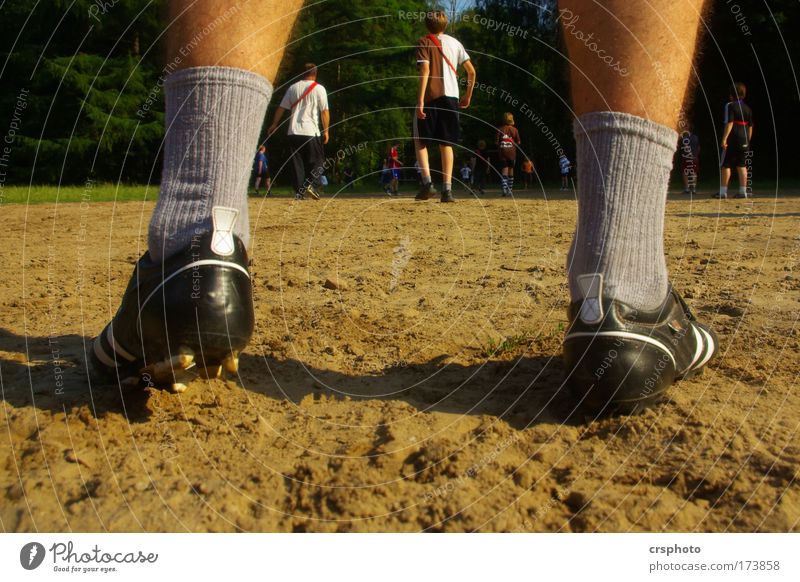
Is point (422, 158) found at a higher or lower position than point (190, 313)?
higher

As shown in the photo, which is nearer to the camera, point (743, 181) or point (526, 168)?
point (526, 168)

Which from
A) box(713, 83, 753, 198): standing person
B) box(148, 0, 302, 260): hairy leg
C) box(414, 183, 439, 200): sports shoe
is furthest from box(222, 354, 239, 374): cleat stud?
box(713, 83, 753, 198): standing person

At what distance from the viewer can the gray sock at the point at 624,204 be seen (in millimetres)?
1573

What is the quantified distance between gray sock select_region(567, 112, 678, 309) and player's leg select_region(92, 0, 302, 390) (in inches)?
30.1

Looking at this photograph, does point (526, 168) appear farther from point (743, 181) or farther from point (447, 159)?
point (743, 181)

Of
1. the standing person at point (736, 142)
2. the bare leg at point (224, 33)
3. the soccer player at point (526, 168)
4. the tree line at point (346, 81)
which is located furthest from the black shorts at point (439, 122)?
the bare leg at point (224, 33)

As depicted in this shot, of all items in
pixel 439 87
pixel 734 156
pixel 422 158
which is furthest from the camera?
pixel 734 156

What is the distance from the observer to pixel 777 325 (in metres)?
2.17

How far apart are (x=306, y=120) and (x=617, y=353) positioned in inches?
304

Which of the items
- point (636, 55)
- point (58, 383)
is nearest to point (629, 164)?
point (636, 55)

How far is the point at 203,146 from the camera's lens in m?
1.64

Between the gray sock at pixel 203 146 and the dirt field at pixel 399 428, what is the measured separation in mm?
415

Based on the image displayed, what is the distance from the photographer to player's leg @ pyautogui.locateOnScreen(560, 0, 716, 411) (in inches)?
60.3

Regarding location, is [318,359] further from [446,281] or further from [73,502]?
[446,281]
